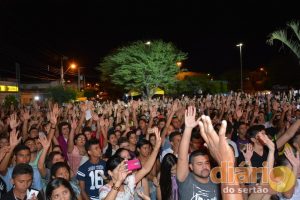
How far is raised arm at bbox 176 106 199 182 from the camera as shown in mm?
3478

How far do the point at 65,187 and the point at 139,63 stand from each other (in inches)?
→ 986

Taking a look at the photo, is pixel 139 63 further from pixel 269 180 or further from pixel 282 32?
pixel 269 180

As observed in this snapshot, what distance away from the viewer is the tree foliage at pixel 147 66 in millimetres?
28031

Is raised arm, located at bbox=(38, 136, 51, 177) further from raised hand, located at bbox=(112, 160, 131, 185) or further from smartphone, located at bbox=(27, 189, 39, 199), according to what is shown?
raised hand, located at bbox=(112, 160, 131, 185)

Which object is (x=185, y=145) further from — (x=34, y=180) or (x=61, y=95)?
(x=61, y=95)

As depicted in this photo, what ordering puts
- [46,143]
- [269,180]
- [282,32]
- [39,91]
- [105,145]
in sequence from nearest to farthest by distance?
[269,180] → [46,143] → [105,145] → [282,32] → [39,91]

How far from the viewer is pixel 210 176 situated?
370 centimetres

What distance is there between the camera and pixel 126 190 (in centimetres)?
394

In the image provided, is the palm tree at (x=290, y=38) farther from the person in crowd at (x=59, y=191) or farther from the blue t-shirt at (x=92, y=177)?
the person in crowd at (x=59, y=191)

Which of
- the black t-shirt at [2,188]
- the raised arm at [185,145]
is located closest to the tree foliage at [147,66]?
the black t-shirt at [2,188]

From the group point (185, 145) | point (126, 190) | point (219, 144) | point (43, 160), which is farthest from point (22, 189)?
point (219, 144)

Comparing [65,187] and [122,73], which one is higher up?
[122,73]

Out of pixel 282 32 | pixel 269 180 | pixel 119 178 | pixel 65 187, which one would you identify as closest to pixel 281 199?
pixel 269 180

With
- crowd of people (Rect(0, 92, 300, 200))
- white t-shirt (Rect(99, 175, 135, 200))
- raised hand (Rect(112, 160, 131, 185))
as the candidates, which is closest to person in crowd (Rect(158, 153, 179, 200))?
crowd of people (Rect(0, 92, 300, 200))
